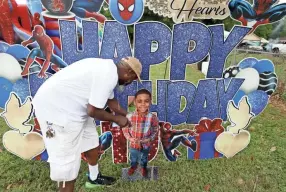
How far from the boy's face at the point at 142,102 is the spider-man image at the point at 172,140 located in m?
0.55

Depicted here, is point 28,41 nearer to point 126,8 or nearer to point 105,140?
point 126,8

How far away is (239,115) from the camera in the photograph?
12.1 ft

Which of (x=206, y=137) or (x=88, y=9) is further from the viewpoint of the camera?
(x=206, y=137)

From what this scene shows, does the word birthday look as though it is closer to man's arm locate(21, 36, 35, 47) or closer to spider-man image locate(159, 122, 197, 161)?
spider-man image locate(159, 122, 197, 161)

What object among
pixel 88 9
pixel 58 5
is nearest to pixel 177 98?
pixel 88 9

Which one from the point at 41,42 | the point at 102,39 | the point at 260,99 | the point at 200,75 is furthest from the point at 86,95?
the point at 260,99

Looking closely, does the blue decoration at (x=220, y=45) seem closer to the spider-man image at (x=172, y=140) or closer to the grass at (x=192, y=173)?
the grass at (x=192, y=173)

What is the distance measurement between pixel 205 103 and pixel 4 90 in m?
2.30

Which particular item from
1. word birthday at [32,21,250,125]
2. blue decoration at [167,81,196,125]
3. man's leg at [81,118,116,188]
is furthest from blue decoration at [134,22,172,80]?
man's leg at [81,118,116,188]

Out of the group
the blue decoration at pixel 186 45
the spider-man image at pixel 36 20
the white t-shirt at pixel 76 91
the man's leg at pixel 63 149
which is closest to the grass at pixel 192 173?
the blue decoration at pixel 186 45

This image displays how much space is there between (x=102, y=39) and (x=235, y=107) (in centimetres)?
173

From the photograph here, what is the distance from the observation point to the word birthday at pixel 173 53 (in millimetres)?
3289

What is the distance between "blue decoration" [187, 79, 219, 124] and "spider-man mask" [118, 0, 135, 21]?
1.10 m

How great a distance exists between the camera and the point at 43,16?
3.22 meters
